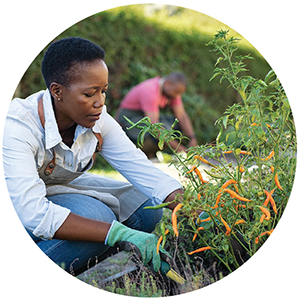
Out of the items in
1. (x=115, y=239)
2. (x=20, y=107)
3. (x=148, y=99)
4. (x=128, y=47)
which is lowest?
(x=115, y=239)

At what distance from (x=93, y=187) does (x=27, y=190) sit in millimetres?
537

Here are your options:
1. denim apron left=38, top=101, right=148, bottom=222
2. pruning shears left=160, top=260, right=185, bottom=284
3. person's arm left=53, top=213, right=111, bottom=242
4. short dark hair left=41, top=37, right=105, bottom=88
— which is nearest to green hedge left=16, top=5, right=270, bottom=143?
denim apron left=38, top=101, right=148, bottom=222

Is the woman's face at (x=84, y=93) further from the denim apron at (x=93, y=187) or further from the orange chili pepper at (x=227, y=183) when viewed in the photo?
the orange chili pepper at (x=227, y=183)

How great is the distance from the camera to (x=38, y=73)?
3.41 meters

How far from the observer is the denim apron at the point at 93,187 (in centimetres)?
158

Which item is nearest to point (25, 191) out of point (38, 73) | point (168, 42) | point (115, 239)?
point (115, 239)

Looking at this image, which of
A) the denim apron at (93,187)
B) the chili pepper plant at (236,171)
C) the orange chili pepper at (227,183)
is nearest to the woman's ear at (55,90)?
the denim apron at (93,187)

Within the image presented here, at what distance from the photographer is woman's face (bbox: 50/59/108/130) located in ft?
4.53

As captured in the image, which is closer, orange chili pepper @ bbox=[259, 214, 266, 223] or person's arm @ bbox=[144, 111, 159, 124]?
orange chili pepper @ bbox=[259, 214, 266, 223]

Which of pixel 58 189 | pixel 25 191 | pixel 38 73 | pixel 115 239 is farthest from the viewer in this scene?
pixel 38 73

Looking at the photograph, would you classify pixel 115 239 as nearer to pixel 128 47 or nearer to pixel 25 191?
pixel 25 191

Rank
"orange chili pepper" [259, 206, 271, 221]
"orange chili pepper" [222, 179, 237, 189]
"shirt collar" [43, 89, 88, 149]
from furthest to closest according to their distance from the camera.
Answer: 1. "shirt collar" [43, 89, 88, 149]
2. "orange chili pepper" [222, 179, 237, 189]
3. "orange chili pepper" [259, 206, 271, 221]

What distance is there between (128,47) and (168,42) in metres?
0.88

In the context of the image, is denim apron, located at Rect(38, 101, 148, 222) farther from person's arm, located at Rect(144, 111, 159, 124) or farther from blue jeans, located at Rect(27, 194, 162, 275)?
person's arm, located at Rect(144, 111, 159, 124)
